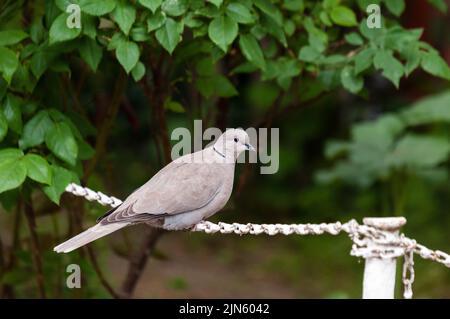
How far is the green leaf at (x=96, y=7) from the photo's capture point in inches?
96.0

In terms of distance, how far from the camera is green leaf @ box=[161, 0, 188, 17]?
8.35 feet

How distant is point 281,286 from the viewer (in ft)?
18.7

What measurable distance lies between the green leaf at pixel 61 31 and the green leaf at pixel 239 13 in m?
0.48

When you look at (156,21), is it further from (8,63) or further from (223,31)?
(8,63)

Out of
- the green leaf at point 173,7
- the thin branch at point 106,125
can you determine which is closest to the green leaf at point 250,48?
the green leaf at point 173,7

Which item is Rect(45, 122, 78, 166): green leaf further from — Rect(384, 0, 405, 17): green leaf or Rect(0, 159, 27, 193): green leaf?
Rect(384, 0, 405, 17): green leaf

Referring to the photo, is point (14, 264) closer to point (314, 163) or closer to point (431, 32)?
point (314, 163)

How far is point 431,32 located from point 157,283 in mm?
2992

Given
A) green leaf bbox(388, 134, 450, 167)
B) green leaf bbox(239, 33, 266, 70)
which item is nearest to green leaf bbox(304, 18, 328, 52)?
green leaf bbox(239, 33, 266, 70)

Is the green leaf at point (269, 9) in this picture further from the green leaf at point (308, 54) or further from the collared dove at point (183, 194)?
the collared dove at point (183, 194)

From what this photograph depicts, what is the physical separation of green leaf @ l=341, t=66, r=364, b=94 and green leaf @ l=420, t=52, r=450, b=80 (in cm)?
23

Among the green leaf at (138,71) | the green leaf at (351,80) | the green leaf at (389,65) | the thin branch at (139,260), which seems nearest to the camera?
the green leaf at (138,71)
